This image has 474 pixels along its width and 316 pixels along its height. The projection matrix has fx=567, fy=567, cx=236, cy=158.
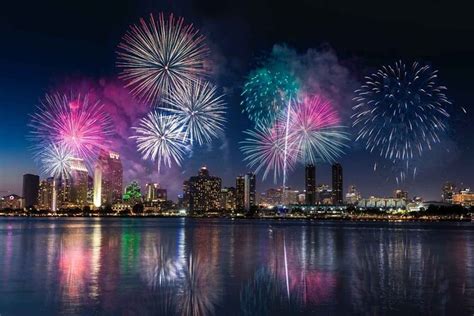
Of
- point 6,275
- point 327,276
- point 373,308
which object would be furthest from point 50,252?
point 373,308

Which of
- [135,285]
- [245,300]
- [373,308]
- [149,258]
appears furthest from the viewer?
[149,258]

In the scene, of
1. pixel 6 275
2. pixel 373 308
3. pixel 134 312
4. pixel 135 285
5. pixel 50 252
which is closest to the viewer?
pixel 134 312

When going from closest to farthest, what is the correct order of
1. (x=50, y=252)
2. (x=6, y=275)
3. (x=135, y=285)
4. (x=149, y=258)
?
(x=135, y=285)
(x=6, y=275)
(x=149, y=258)
(x=50, y=252)

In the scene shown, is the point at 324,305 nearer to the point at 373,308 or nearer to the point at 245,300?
the point at 373,308

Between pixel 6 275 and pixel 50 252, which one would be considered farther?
pixel 50 252

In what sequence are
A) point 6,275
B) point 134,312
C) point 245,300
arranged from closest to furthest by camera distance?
point 134,312
point 245,300
point 6,275

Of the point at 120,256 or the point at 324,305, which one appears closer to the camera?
the point at 324,305

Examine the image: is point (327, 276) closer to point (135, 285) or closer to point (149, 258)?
point (135, 285)

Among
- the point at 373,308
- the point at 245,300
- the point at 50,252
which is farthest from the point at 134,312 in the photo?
the point at 50,252
